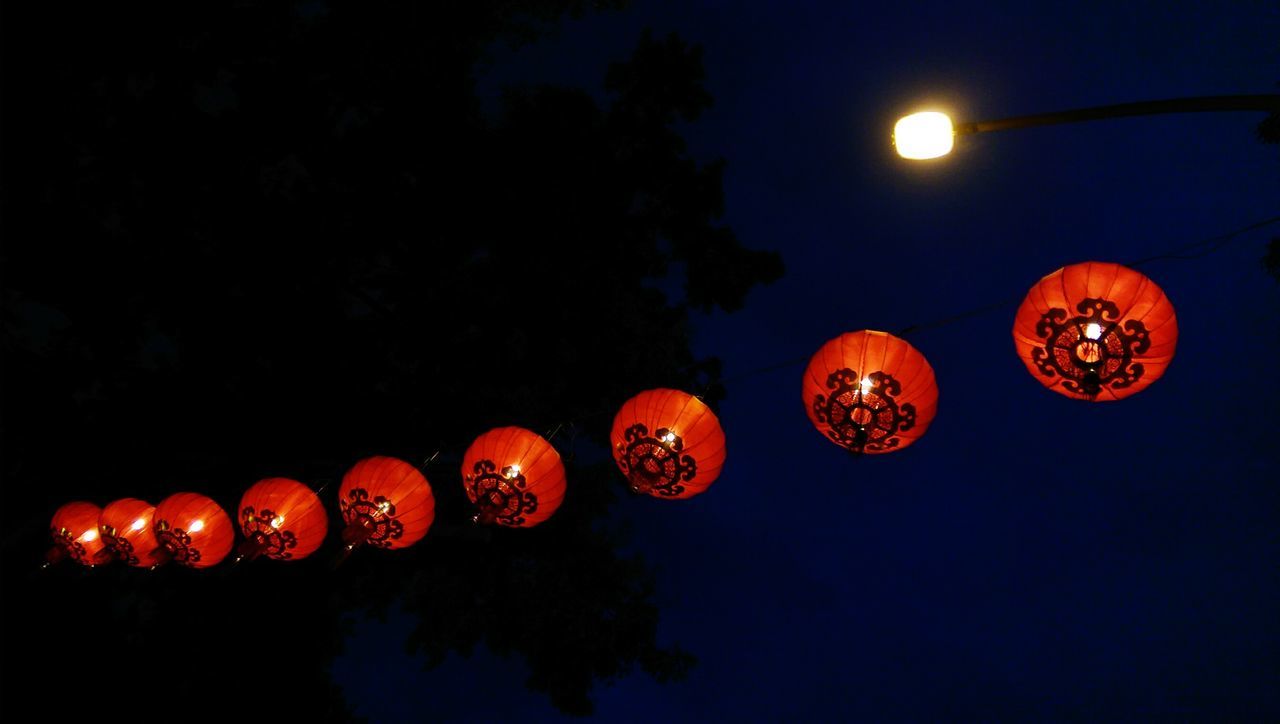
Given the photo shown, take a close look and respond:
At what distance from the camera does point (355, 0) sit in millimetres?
9977

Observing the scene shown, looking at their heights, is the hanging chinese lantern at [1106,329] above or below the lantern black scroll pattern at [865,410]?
above

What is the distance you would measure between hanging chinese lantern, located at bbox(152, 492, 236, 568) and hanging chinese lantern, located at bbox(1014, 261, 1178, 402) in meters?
8.70

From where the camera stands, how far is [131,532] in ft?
25.0

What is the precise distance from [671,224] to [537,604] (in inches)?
296

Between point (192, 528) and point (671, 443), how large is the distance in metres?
5.94

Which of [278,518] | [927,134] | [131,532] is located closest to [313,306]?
[131,532]

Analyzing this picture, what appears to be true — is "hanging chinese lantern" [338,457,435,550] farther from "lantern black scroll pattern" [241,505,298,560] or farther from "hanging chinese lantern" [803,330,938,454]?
Result: "hanging chinese lantern" [803,330,938,454]

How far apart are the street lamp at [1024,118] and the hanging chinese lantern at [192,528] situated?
8.13 meters

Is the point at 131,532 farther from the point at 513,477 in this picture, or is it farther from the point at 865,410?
the point at 865,410

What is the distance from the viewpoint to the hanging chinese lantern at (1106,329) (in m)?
3.97

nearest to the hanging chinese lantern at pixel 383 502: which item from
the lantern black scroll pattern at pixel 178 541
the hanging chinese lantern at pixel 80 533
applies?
the lantern black scroll pattern at pixel 178 541

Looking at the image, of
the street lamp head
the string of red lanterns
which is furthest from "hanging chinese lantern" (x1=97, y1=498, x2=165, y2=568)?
the street lamp head

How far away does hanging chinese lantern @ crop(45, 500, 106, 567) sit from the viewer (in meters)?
8.20

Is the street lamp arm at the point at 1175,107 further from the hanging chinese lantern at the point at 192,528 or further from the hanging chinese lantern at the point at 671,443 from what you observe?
the hanging chinese lantern at the point at 192,528
